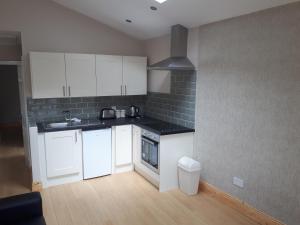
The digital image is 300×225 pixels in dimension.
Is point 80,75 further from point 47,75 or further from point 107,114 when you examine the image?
point 107,114

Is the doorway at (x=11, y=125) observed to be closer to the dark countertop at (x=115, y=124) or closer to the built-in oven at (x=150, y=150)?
the dark countertop at (x=115, y=124)

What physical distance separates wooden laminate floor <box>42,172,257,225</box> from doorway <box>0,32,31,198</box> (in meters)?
0.64

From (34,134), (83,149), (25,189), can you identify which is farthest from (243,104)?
(25,189)

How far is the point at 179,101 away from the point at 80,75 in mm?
1616

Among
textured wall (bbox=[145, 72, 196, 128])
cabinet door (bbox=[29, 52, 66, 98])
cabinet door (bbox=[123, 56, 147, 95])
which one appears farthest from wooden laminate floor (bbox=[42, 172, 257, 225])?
cabinet door (bbox=[123, 56, 147, 95])

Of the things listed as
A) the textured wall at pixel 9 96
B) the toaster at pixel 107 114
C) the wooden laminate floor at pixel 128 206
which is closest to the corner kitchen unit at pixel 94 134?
the toaster at pixel 107 114

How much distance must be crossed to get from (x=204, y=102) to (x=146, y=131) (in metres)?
0.96

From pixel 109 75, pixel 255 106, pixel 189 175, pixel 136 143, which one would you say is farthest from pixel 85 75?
pixel 255 106

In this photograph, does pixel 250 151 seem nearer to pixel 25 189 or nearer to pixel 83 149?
pixel 83 149

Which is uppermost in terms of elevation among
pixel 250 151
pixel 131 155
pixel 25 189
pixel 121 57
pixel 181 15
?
pixel 181 15

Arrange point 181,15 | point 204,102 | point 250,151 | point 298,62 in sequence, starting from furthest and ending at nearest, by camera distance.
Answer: point 204,102 → point 181,15 → point 250,151 → point 298,62

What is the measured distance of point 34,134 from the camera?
133 inches

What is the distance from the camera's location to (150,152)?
356cm

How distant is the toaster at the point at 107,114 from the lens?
4.25 meters
